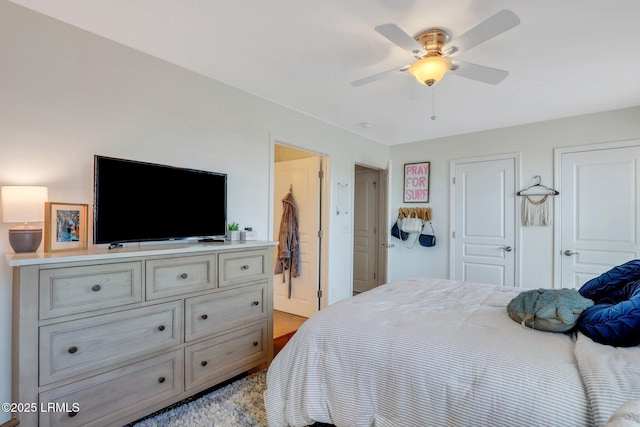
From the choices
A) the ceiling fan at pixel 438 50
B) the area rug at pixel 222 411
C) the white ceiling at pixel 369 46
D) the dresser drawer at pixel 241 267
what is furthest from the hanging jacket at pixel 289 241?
the ceiling fan at pixel 438 50

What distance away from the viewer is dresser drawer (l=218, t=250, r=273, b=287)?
88.6 inches

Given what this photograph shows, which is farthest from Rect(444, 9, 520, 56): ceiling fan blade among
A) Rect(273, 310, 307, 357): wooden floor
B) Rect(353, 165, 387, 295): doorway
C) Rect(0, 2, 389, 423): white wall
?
Rect(353, 165, 387, 295): doorway

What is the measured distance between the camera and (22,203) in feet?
5.45

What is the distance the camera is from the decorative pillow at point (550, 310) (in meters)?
1.49

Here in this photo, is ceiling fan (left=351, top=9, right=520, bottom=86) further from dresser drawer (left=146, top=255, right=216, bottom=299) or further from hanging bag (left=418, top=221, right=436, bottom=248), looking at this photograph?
hanging bag (left=418, top=221, right=436, bottom=248)

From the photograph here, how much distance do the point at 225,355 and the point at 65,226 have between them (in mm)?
1304

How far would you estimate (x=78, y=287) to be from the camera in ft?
5.30

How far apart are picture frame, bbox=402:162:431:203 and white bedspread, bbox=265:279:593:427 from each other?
278cm

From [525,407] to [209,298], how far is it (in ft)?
5.96

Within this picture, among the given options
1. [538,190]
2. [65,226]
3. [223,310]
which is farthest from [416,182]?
[65,226]

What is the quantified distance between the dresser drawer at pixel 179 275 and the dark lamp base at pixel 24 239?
557 millimetres

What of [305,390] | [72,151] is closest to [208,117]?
[72,151]

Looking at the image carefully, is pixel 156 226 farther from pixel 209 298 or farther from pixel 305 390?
pixel 305 390

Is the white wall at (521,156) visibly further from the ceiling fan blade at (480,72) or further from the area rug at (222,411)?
the area rug at (222,411)
